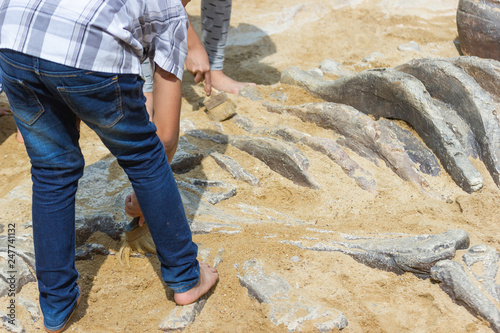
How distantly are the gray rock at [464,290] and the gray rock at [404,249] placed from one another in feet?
0.19

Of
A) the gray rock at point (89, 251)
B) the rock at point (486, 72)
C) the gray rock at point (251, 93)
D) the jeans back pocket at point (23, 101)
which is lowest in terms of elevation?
the gray rock at point (251, 93)

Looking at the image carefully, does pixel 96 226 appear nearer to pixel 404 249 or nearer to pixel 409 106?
pixel 404 249

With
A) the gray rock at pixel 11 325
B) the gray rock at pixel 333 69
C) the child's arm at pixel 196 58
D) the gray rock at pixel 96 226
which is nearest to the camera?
the gray rock at pixel 11 325

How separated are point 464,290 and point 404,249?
0.30m

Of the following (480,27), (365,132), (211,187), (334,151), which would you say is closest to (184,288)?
(211,187)

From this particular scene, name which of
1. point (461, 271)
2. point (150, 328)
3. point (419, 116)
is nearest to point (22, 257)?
point (150, 328)

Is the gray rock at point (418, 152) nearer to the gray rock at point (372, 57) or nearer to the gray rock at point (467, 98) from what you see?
the gray rock at point (467, 98)

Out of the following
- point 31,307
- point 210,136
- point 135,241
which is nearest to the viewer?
point 31,307

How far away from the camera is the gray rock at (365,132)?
2.92m

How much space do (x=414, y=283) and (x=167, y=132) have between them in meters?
1.25

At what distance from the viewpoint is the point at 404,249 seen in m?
2.18

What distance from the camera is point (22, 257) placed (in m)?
2.31

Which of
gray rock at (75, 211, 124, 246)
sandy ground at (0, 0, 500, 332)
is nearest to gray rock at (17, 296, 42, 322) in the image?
sandy ground at (0, 0, 500, 332)

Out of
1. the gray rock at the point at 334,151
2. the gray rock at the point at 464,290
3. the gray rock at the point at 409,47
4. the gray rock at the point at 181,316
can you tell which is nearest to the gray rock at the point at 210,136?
the gray rock at the point at 334,151
